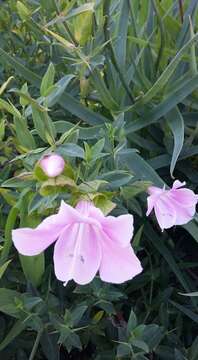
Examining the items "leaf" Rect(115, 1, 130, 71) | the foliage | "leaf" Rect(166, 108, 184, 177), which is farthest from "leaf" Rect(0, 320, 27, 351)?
"leaf" Rect(115, 1, 130, 71)

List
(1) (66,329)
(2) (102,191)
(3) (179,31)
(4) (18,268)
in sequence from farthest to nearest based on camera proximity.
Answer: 1. (3) (179,31)
2. (4) (18,268)
3. (1) (66,329)
4. (2) (102,191)

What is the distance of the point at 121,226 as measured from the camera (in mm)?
625

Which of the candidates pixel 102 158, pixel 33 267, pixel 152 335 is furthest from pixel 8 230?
pixel 152 335

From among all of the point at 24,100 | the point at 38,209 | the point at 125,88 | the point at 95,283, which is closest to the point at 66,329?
the point at 95,283

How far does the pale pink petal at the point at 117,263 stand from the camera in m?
0.67

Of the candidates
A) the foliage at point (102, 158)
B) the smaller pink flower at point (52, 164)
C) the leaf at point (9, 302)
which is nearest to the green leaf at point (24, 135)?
the foliage at point (102, 158)

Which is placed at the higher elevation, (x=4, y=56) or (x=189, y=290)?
(x=4, y=56)

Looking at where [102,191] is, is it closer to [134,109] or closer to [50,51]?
[134,109]

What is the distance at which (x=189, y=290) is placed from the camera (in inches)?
40.1

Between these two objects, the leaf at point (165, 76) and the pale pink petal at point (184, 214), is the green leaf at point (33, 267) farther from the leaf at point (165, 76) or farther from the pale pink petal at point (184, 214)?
the leaf at point (165, 76)

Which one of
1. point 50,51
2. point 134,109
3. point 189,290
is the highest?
point 50,51

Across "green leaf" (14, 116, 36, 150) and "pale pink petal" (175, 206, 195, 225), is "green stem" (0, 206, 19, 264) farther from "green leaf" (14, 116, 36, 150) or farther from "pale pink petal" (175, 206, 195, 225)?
"pale pink petal" (175, 206, 195, 225)

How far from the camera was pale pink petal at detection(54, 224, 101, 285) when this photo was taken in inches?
27.7

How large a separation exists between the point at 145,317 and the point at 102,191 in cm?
35
